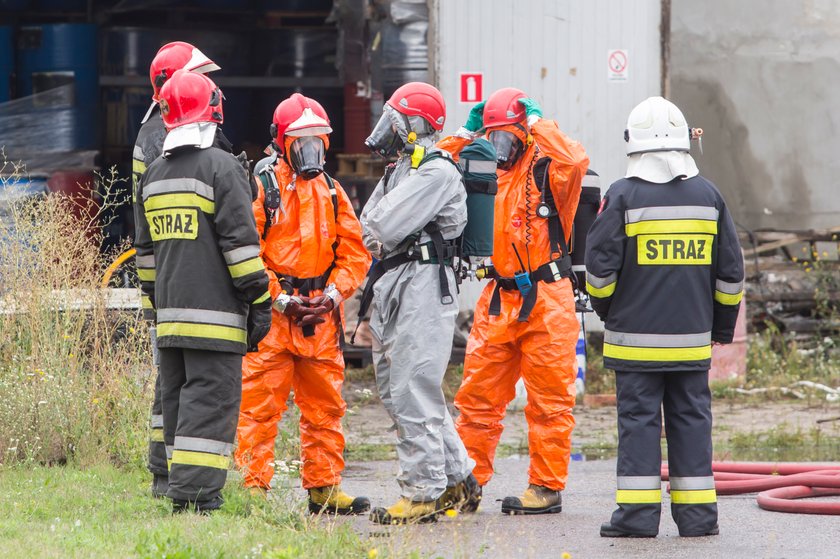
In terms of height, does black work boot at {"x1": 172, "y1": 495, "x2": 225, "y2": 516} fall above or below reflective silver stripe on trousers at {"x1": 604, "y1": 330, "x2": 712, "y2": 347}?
below

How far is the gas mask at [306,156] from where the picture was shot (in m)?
6.27

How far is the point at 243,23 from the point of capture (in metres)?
14.9

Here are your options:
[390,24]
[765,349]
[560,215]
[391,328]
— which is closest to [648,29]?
[390,24]

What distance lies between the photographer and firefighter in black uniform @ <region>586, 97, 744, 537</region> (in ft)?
18.6

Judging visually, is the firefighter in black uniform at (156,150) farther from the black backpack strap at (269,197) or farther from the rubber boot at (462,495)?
the rubber boot at (462,495)

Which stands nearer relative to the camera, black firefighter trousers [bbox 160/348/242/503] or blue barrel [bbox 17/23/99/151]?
black firefighter trousers [bbox 160/348/242/503]

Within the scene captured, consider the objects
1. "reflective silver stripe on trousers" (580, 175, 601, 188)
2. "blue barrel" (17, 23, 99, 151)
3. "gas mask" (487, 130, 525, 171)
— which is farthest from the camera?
"blue barrel" (17, 23, 99, 151)

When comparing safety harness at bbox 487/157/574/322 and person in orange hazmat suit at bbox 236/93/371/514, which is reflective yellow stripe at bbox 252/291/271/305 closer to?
person in orange hazmat suit at bbox 236/93/371/514

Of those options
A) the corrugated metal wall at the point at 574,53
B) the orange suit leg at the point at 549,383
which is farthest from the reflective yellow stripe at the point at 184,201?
the corrugated metal wall at the point at 574,53

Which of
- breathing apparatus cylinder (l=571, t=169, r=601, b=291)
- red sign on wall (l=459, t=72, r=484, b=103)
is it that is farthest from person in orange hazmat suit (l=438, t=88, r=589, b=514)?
red sign on wall (l=459, t=72, r=484, b=103)

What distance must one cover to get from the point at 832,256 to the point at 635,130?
8.29 m

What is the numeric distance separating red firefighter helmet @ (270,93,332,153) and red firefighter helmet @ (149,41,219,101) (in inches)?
18.8

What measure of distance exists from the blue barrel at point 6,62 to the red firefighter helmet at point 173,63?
7798 millimetres

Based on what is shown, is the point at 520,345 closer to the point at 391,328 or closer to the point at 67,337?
the point at 391,328
